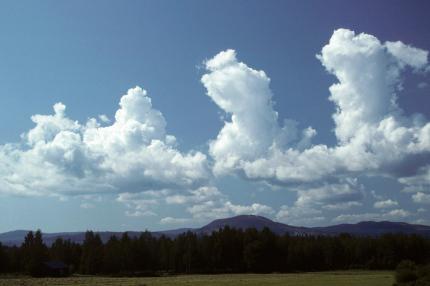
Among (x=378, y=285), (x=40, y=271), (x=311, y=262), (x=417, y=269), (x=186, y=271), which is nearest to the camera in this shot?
(x=417, y=269)

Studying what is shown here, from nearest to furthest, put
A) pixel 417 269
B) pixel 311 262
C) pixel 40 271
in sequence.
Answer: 1. pixel 417 269
2. pixel 40 271
3. pixel 311 262

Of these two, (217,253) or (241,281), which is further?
(217,253)

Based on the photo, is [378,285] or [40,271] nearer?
[378,285]

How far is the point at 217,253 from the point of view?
5605 inches

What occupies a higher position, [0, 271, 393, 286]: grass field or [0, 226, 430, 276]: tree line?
[0, 226, 430, 276]: tree line

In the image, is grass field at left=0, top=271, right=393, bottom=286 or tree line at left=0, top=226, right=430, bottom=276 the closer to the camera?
grass field at left=0, top=271, right=393, bottom=286

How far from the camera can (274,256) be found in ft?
469

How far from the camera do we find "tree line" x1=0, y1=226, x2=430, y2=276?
133m

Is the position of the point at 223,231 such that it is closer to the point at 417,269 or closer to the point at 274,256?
the point at 274,256

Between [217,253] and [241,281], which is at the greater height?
[217,253]

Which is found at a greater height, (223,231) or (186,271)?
(223,231)

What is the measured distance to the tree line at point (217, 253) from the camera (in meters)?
133

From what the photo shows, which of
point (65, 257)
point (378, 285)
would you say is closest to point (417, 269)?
point (378, 285)

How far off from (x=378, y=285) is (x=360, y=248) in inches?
3873
